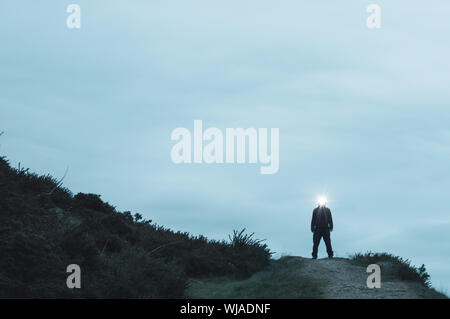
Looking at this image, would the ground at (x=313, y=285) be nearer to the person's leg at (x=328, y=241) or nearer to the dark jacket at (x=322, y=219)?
the person's leg at (x=328, y=241)

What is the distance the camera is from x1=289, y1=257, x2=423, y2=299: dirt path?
15.4m

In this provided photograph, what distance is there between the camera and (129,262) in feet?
53.4

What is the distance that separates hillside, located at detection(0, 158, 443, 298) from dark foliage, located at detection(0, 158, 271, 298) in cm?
2

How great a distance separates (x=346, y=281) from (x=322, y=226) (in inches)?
184

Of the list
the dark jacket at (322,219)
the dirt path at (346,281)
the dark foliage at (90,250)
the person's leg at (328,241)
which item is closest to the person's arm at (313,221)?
the dark jacket at (322,219)

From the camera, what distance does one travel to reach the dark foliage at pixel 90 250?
44.5 ft

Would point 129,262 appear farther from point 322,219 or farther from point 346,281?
point 322,219

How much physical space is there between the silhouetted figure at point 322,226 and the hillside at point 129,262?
0.78 metres

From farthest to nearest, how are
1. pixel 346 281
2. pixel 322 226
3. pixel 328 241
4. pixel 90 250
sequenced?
pixel 328 241, pixel 322 226, pixel 346 281, pixel 90 250

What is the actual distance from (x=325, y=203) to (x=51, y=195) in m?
9.33

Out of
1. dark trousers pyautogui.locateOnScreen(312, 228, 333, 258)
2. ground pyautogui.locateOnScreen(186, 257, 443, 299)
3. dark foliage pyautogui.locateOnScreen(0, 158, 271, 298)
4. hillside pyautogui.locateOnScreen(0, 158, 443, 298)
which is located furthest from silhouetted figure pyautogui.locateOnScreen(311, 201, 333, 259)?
dark foliage pyautogui.locateOnScreen(0, 158, 271, 298)

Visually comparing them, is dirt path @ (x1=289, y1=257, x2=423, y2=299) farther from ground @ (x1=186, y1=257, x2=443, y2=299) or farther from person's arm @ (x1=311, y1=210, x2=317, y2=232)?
person's arm @ (x1=311, y1=210, x2=317, y2=232)

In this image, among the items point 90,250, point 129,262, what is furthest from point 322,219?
point 90,250
